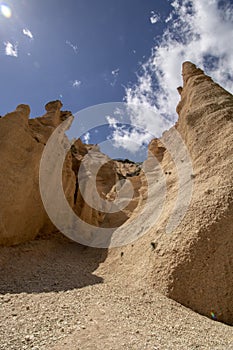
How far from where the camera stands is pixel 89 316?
6367 mm

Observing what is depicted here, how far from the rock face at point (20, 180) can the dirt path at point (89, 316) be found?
1.73 meters

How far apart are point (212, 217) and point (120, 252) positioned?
558cm

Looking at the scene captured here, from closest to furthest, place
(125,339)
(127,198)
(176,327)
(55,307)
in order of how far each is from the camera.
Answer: (125,339) < (176,327) < (55,307) < (127,198)

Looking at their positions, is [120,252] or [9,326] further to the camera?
[120,252]

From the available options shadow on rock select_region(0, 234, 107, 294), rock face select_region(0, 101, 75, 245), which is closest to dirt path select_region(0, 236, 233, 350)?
shadow on rock select_region(0, 234, 107, 294)

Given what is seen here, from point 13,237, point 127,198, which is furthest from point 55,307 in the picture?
point 127,198

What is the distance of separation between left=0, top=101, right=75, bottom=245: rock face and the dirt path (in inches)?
68.2

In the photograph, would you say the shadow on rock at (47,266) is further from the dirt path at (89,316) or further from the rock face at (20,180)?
the rock face at (20,180)

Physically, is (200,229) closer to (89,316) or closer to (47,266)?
→ (89,316)

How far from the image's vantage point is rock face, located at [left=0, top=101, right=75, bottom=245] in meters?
12.3

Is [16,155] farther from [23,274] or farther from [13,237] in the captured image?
[23,274]

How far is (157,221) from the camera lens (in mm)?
11906

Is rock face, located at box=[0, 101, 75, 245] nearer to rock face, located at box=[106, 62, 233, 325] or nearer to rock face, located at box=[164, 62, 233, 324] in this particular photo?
rock face, located at box=[106, 62, 233, 325]

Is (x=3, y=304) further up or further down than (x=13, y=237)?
further down
